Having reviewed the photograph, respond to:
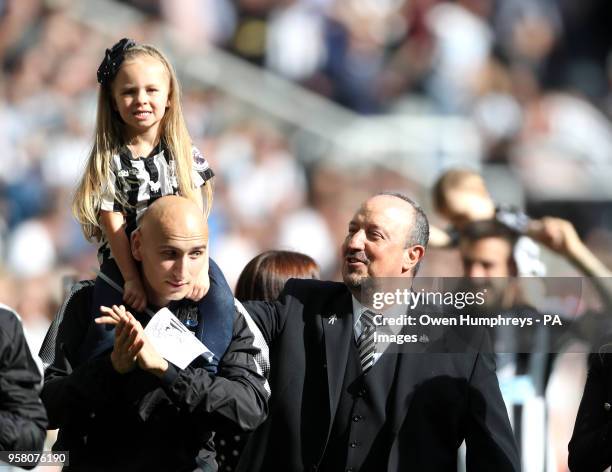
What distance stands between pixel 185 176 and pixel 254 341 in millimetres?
568

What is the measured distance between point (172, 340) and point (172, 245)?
0.28 metres

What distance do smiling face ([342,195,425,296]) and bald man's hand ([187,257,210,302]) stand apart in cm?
55

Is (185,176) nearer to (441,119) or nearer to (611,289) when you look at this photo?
(611,289)

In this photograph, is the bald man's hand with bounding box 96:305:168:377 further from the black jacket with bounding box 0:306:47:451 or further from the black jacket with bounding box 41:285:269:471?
the black jacket with bounding box 0:306:47:451

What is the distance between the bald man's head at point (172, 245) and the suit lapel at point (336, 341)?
571mm

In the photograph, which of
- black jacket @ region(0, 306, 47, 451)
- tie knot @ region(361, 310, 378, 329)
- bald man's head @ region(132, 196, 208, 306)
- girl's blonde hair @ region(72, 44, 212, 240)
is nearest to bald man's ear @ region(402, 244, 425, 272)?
tie knot @ region(361, 310, 378, 329)

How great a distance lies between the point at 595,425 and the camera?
398cm

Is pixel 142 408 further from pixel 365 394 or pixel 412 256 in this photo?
pixel 412 256

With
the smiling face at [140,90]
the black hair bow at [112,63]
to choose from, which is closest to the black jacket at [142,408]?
the smiling face at [140,90]

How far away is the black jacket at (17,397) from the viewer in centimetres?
350

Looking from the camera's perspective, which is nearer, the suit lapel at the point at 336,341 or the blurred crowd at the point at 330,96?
the suit lapel at the point at 336,341

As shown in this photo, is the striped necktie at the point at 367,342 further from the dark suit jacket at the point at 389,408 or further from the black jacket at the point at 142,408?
the black jacket at the point at 142,408

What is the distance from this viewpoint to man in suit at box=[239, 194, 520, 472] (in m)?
3.97

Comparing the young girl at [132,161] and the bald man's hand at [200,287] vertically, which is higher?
the young girl at [132,161]
